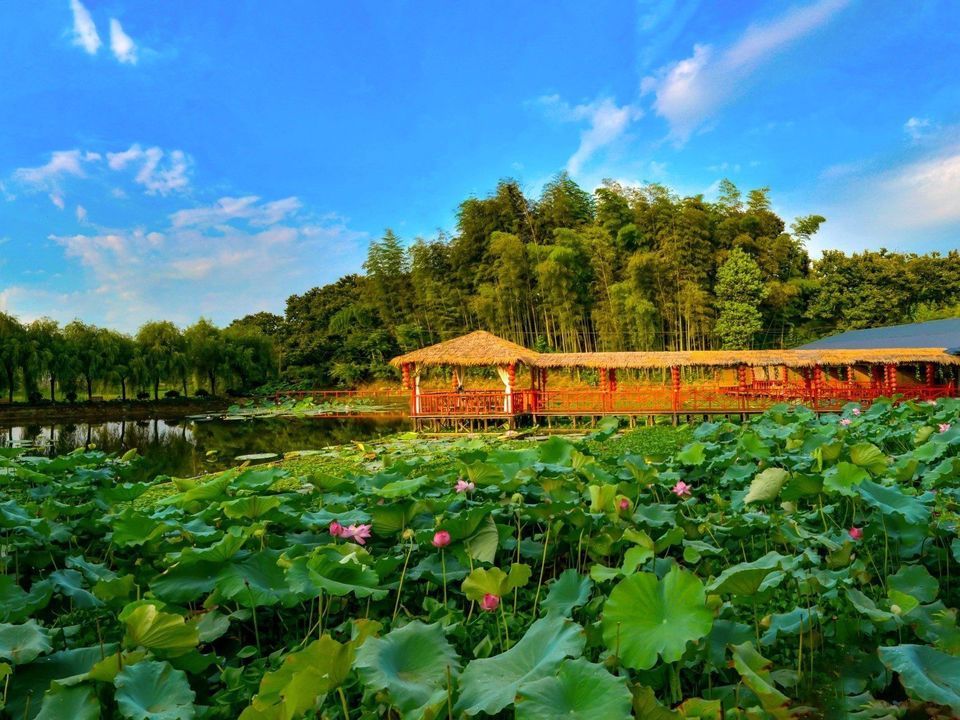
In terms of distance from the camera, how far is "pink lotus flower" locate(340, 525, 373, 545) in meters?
1.81

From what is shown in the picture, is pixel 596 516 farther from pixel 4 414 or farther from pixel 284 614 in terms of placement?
pixel 4 414

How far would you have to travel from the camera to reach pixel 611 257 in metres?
20.4

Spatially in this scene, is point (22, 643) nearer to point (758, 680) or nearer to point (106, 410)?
point (758, 680)

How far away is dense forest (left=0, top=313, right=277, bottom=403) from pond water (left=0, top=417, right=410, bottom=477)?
2592 mm

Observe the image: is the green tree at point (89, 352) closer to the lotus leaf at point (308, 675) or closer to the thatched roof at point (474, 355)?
the thatched roof at point (474, 355)

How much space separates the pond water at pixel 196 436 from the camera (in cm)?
943

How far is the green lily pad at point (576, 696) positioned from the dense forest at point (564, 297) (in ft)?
61.1

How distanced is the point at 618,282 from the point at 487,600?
→ 785 inches

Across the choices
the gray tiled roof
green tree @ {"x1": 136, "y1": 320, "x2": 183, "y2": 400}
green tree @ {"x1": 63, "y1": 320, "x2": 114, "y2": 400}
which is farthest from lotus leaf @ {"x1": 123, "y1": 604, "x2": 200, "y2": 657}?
green tree @ {"x1": 136, "y1": 320, "x2": 183, "y2": 400}

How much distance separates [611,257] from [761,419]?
1586cm

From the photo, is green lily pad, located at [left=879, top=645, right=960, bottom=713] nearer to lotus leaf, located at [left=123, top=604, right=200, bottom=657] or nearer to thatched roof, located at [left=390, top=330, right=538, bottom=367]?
lotus leaf, located at [left=123, top=604, right=200, bottom=657]

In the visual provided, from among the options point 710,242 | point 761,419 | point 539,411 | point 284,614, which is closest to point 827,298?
point 710,242

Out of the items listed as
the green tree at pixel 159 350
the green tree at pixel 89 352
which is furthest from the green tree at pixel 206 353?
the green tree at pixel 89 352

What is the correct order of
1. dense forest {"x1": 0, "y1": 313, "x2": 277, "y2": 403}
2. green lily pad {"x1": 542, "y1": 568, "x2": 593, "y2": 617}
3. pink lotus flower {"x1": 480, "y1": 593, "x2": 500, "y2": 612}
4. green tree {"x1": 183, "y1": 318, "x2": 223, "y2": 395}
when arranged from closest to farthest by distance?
pink lotus flower {"x1": 480, "y1": 593, "x2": 500, "y2": 612} → green lily pad {"x1": 542, "y1": 568, "x2": 593, "y2": 617} → dense forest {"x1": 0, "y1": 313, "x2": 277, "y2": 403} → green tree {"x1": 183, "y1": 318, "x2": 223, "y2": 395}
